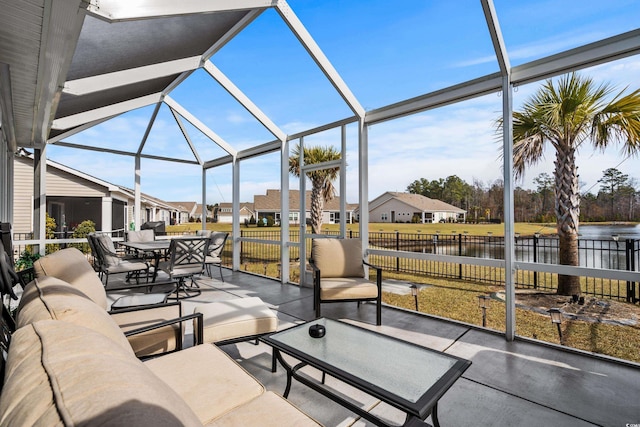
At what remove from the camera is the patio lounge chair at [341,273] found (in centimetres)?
388

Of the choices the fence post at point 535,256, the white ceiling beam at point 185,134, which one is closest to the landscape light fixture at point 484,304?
the fence post at point 535,256

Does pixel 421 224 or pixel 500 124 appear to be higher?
pixel 500 124

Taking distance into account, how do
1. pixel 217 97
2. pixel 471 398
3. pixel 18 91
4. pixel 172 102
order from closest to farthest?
pixel 471 398
pixel 18 91
pixel 217 97
pixel 172 102

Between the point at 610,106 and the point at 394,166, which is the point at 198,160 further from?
the point at 610,106

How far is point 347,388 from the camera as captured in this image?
250 cm

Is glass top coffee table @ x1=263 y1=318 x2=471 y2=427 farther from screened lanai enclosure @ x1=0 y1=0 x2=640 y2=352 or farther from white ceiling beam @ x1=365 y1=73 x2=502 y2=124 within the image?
white ceiling beam @ x1=365 y1=73 x2=502 y2=124

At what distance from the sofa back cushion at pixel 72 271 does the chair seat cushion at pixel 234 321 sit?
0.80m

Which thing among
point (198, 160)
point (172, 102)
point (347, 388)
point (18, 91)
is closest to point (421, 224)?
point (347, 388)

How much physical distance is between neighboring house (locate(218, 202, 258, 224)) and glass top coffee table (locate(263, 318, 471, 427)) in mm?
5076

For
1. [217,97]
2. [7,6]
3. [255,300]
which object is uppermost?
[217,97]

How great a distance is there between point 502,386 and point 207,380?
2.29 meters

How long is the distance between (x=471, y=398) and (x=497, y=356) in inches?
34.8

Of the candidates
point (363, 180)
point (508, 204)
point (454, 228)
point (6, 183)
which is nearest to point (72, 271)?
point (363, 180)

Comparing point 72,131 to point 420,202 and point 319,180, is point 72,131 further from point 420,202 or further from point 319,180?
point 420,202
